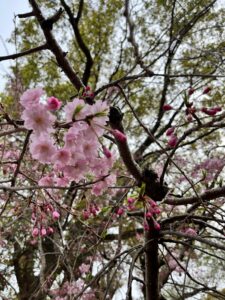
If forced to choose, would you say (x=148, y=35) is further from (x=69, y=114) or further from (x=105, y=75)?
(x=69, y=114)

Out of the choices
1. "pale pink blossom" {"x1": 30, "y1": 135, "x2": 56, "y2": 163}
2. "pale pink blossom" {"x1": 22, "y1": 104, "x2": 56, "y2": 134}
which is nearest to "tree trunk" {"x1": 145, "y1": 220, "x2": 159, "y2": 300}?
"pale pink blossom" {"x1": 30, "y1": 135, "x2": 56, "y2": 163}

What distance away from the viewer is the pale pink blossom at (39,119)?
3.96 ft

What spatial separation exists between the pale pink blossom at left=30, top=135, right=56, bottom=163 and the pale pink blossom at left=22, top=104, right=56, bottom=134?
6 cm

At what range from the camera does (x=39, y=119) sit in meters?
1.22

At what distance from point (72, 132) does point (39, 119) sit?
13cm

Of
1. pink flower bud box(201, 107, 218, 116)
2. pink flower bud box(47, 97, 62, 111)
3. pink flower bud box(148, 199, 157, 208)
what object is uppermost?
pink flower bud box(201, 107, 218, 116)

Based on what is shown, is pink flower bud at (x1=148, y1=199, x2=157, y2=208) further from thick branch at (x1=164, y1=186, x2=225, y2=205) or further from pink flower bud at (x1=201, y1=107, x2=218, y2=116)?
pink flower bud at (x1=201, y1=107, x2=218, y2=116)

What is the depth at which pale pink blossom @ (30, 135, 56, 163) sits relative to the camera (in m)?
1.32

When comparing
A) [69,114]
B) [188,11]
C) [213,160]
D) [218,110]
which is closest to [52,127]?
[69,114]

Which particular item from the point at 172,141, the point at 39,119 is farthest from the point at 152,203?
the point at 39,119

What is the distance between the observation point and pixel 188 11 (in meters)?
4.65

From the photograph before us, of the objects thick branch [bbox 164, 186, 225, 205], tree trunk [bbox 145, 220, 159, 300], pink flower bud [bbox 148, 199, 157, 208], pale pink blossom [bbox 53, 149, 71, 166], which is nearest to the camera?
pale pink blossom [bbox 53, 149, 71, 166]

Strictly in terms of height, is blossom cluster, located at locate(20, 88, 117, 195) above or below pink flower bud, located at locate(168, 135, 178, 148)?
below

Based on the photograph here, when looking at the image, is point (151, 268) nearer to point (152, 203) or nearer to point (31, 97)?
point (152, 203)
